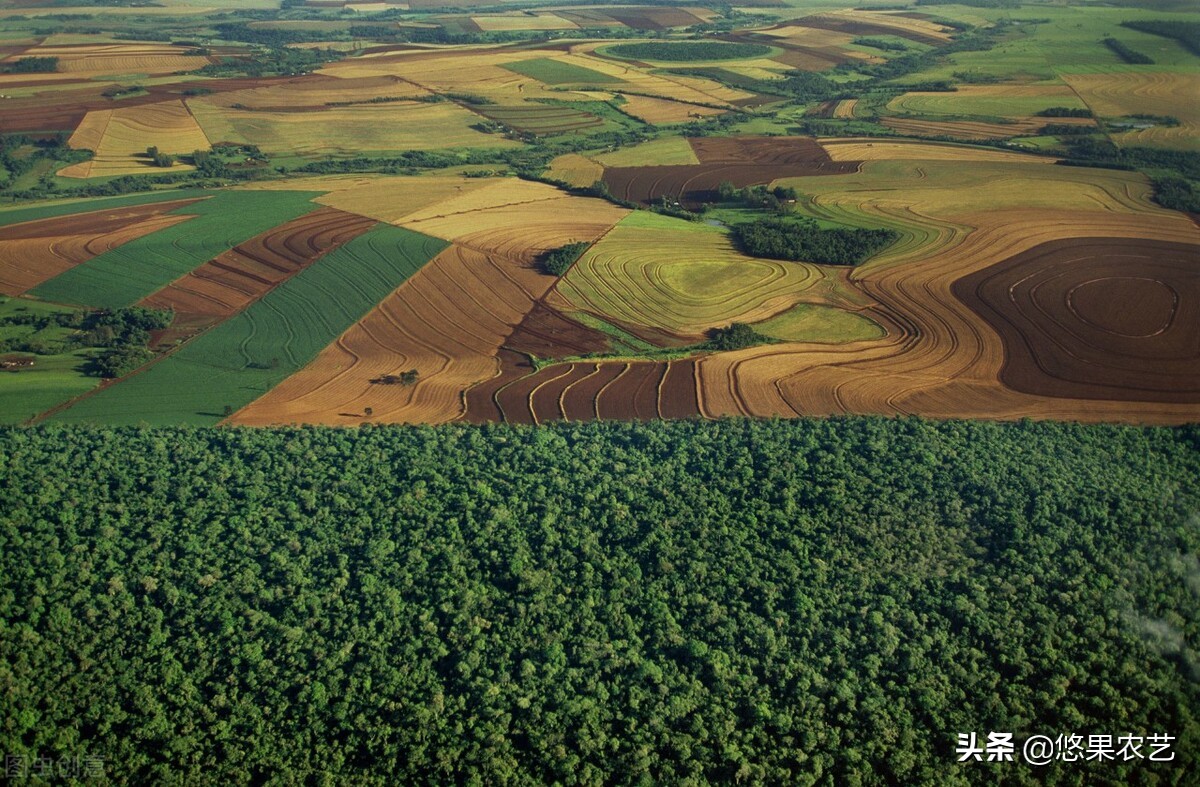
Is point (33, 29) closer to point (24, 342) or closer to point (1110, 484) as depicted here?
point (24, 342)

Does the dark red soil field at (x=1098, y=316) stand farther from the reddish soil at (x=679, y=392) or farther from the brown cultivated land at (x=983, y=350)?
the reddish soil at (x=679, y=392)

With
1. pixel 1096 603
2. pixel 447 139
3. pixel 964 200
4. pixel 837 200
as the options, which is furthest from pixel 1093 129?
pixel 1096 603

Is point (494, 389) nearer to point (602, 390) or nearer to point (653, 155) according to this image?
point (602, 390)

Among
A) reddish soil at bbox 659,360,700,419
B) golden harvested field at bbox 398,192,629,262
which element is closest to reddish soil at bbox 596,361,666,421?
reddish soil at bbox 659,360,700,419

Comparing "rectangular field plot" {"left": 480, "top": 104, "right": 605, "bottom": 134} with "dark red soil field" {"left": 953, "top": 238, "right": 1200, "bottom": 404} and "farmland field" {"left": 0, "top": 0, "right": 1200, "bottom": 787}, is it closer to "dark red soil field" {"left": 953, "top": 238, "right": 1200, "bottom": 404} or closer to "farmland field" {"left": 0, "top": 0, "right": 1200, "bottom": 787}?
"farmland field" {"left": 0, "top": 0, "right": 1200, "bottom": 787}

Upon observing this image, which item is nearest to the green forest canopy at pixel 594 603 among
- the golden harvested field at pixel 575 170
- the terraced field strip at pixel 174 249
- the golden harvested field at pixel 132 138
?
the terraced field strip at pixel 174 249
